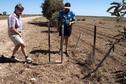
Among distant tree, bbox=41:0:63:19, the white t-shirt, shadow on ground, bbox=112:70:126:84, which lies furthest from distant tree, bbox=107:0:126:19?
distant tree, bbox=41:0:63:19

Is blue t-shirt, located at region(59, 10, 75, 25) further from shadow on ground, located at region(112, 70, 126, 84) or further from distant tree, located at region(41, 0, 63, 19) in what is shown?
distant tree, located at region(41, 0, 63, 19)

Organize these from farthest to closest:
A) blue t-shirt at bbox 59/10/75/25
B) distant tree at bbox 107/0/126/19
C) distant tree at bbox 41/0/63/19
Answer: distant tree at bbox 41/0/63/19 → blue t-shirt at bbox 59/10/75/25 → distant tree at bbox 107/0/126/19

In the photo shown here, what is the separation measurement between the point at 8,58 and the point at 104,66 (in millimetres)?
3092

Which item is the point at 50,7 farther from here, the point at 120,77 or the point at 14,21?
the point at 120,77

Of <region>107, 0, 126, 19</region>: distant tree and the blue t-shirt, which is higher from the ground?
<region>107, 0, 126, 19</region>: distant tree

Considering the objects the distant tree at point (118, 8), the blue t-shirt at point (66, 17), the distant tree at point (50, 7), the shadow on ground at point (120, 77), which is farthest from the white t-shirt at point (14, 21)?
the distant tree at point (50, 7)

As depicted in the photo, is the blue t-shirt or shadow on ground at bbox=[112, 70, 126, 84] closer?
shadow on ground at bbox=[112, 70, 126, 84]

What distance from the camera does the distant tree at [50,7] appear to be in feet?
148

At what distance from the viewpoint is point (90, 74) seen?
9.55 metres

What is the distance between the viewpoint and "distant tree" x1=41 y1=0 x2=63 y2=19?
4521 cm

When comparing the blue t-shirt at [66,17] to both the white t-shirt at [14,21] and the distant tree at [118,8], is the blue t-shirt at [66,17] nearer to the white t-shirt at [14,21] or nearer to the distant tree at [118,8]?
the white t-shirt at [14,21]

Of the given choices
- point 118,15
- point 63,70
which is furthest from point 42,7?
point 118,15

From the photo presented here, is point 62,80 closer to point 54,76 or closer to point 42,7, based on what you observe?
point 54,76

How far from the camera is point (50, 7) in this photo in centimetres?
4622
